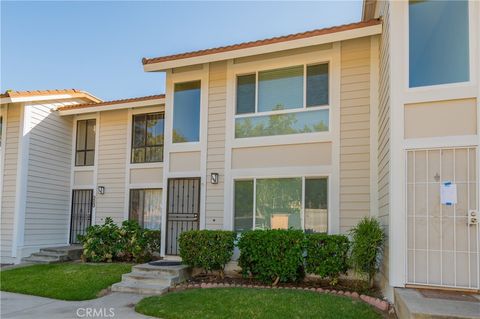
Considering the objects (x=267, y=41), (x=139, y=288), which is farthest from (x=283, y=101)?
(x=139, y=288)

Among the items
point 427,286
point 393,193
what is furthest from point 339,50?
point 427,286

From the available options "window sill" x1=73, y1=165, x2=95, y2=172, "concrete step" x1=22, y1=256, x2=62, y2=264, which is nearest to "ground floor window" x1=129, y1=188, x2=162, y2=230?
"window sill" x1=73, y1=165, x2=95, y2=172

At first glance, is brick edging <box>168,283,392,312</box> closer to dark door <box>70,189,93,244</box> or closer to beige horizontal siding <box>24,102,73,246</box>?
dark door <box>70,189,93,244</box>

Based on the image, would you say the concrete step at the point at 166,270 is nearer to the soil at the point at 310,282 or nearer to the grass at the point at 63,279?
the soil at the point at 310,282

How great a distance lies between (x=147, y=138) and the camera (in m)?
12.0

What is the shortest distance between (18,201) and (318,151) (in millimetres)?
8950

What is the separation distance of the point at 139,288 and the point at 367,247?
449 centimetres

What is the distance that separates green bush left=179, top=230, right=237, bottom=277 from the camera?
8.03 metres

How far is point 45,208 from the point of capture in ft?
39.5

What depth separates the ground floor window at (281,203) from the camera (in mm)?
8219

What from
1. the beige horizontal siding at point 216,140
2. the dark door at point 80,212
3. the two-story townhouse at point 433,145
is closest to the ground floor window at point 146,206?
the dark door at point 80,212

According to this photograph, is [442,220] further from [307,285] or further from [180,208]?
[180,208]

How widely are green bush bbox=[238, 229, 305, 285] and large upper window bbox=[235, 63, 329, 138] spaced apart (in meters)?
2.47
